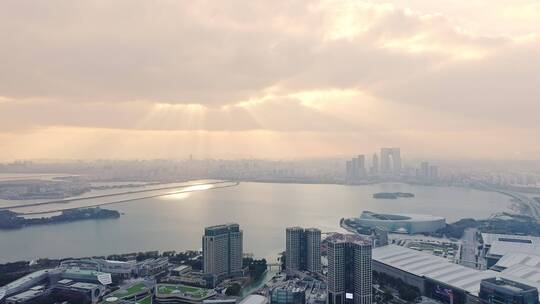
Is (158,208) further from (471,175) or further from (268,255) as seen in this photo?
(471,175)

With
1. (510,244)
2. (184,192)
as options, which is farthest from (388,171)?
(510,244)

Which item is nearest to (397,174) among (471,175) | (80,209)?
(471,175)

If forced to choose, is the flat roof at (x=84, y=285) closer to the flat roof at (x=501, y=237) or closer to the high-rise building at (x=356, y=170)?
the flat roof at (x=501, y=237)

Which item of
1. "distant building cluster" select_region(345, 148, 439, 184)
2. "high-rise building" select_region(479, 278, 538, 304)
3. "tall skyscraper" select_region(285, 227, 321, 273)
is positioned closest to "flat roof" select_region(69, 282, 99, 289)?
"tall skyscraper" select_region(285, 227, 321, 273)

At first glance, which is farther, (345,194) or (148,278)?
(345,194)

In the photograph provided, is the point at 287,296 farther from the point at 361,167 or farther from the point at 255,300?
the point at 361,167

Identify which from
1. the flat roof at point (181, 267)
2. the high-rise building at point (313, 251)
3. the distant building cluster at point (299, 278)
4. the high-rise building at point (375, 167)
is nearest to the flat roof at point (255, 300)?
the distant building cluster at point (299, 278)

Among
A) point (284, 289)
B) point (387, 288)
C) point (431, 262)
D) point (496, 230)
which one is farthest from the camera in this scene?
point (496, 230)

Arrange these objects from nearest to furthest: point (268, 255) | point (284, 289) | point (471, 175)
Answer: point (284, 289) → point (268, 255) → point (471, 175)
